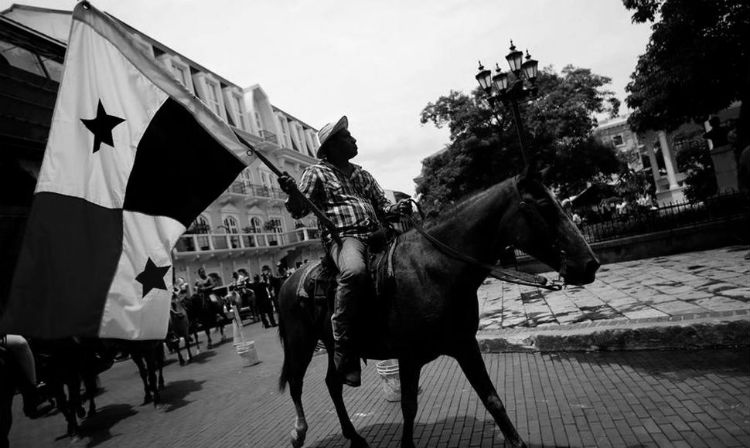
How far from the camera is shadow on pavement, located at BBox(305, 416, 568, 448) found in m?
3.51

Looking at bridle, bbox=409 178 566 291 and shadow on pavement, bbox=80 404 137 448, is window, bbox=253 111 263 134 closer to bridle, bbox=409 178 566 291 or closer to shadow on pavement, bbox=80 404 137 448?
shadow on pavement, bbox=80 404 137 448

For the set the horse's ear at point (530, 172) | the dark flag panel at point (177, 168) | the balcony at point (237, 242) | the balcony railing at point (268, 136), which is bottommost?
the horse's ear at point (530, 172)

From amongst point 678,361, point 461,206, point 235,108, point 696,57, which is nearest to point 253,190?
point 235,108

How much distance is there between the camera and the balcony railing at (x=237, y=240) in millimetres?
27641

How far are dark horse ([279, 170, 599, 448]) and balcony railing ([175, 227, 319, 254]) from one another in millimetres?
22612

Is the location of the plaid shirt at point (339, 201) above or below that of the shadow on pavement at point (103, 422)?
above

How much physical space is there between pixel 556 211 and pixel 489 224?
48 cm

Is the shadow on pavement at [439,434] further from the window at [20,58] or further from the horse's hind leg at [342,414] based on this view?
the window at [20,58]

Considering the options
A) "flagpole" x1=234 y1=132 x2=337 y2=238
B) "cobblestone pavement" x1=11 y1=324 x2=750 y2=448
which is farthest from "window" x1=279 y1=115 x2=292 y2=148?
"flagpole" x1=234 y1=132 x2=337 y2=238

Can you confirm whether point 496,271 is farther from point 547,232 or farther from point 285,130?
point 285,130

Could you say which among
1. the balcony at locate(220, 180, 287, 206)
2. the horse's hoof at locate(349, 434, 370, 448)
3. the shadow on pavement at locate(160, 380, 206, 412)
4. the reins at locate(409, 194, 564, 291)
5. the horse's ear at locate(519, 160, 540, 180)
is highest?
the balcony at locate(220, 180, 287, 206)

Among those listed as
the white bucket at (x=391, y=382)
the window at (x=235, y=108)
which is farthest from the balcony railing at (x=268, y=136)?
the white bucket at (x=391, y=382)

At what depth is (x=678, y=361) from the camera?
4.40 meters

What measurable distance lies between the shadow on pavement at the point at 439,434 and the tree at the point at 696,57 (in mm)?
11100
